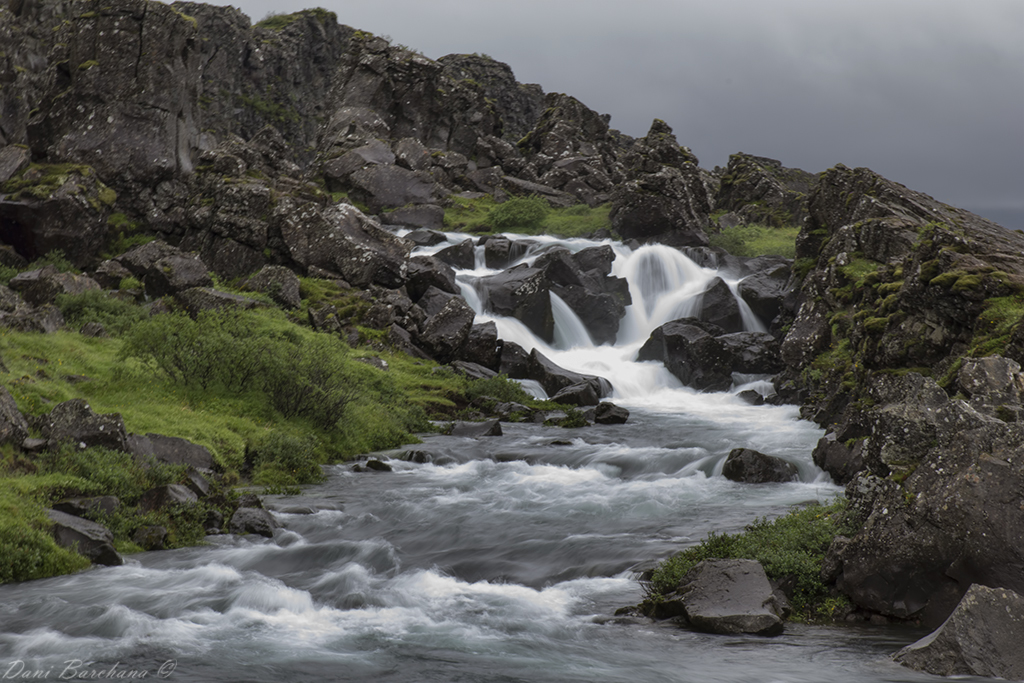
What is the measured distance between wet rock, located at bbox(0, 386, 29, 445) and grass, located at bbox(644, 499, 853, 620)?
13.2m

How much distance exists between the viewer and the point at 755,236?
63.8 meters

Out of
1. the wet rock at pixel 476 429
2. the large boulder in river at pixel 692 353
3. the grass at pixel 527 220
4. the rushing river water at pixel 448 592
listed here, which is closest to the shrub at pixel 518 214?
the grass at pixel 527 220

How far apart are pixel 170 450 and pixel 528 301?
2863 cm

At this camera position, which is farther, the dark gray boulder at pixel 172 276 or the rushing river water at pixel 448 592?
the dark gray boulder at pixel 172 276

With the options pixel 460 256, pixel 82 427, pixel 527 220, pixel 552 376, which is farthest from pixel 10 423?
pixel 527 220

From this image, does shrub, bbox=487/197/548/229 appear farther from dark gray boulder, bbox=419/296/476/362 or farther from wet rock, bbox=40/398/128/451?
wet rock, bbox=40/398/128/451

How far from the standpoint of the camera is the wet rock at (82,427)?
54.6 feet

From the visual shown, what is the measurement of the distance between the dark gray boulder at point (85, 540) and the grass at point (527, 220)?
168 feet

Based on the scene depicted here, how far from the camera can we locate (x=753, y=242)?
62438mm

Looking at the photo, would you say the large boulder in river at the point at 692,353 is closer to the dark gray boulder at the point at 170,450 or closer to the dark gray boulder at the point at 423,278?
the dark gray boulder at the point at 423,278

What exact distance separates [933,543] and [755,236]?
183 feet

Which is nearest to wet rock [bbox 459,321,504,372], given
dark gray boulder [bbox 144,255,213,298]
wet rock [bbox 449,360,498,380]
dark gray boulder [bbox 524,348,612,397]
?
wet rock [bbox 449,360,498,380]

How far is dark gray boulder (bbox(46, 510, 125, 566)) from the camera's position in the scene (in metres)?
13.9

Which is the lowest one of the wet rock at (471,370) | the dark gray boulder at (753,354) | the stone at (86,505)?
the stone at (86,505)
